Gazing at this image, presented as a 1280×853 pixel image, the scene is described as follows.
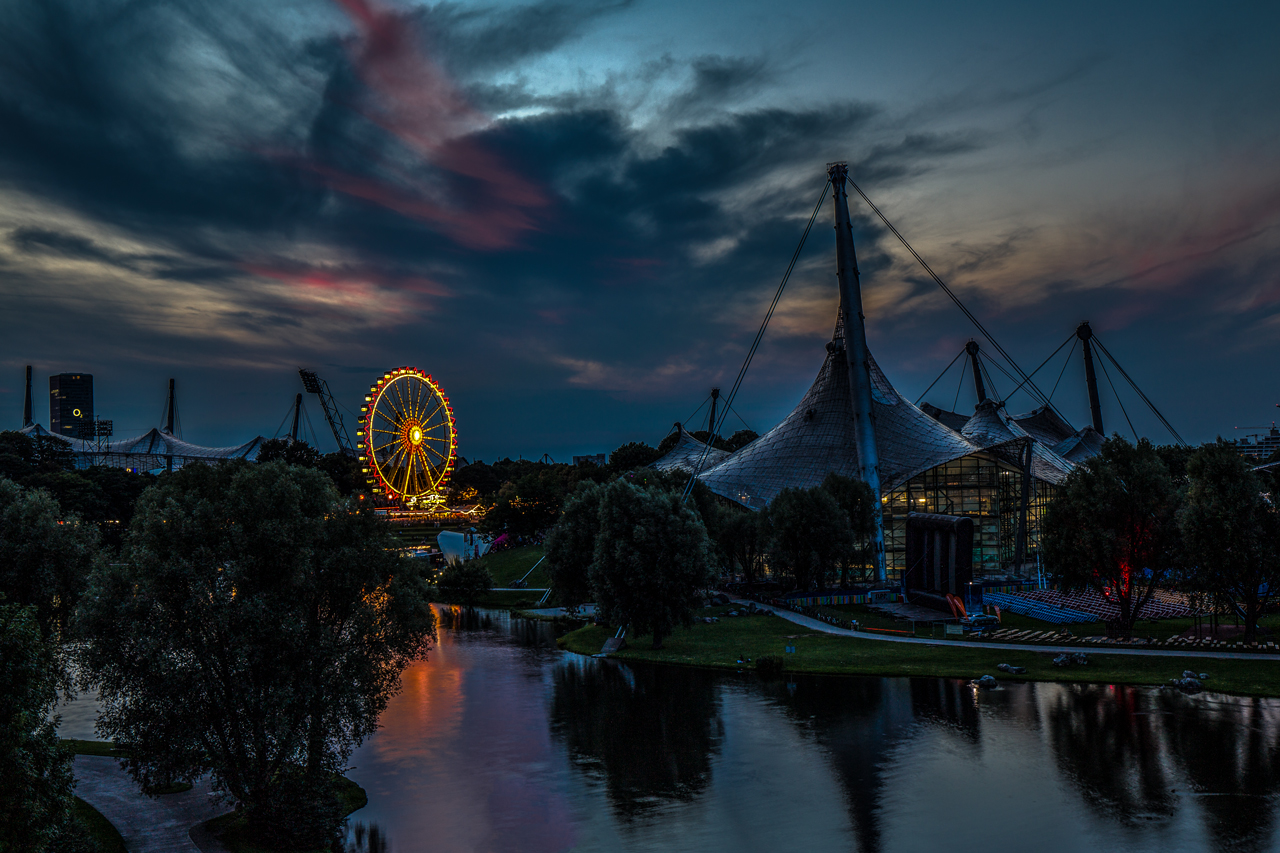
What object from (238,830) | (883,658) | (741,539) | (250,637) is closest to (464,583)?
(741,539)

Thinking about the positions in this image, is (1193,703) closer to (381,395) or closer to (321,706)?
(321,706)

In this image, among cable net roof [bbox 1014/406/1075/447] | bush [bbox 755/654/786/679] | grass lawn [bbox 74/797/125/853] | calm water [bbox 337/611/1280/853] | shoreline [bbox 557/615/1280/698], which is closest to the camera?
grass lawn [bbox 74/797/125/853]

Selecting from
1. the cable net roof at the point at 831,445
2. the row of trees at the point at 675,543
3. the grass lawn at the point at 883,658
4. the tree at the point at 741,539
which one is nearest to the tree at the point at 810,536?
the row of trees at the point at 675,543

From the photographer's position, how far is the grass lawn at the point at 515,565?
92938 millimetres

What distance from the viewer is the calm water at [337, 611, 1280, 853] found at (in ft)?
76.7

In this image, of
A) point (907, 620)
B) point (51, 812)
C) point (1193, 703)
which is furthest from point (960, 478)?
point (51, 812)

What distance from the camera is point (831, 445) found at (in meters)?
98.7

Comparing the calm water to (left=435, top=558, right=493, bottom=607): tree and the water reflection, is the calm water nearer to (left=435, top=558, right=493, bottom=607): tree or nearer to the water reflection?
the water reflection

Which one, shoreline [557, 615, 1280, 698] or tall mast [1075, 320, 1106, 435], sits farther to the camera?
tall mast [1075, 320, 1106, 435]

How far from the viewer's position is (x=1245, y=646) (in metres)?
43.1

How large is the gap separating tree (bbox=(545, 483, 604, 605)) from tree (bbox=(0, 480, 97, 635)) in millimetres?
32542

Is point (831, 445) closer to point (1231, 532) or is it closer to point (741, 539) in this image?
point (741, 539)

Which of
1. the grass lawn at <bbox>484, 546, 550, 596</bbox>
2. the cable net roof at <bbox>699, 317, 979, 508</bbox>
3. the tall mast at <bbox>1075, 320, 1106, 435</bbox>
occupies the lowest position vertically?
the grass lawn at <bbox>484, 546, 550, 596</bbox>

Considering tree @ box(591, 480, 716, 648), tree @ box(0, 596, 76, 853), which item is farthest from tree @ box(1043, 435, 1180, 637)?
tree @ box(0, 596, 76, 853)
